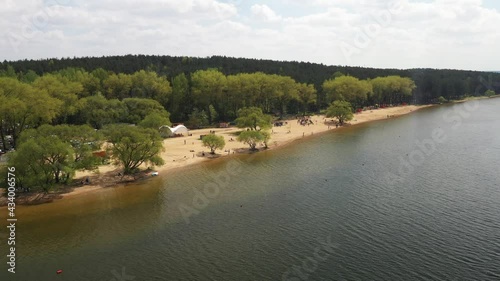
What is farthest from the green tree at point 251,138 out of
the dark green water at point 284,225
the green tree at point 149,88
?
the green tree at point 149,88

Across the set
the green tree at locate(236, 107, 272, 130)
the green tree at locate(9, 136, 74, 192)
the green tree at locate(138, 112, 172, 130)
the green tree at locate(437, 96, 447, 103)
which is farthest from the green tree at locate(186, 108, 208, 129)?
the green tree at locate(437, 96, 447, 103)

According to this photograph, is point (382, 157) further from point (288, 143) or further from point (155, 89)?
point (155, 89)

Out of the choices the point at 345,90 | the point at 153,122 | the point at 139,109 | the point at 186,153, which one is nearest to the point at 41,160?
the point at 186,153

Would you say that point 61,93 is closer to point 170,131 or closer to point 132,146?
point 170,131

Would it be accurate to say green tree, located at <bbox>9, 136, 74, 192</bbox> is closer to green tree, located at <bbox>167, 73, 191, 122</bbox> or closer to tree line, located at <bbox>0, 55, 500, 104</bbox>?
green tree, located at <bbox>167, 73, 191, 122</bbox>

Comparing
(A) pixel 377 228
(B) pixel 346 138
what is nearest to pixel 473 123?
(B) pixel 346 138
